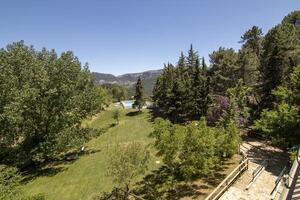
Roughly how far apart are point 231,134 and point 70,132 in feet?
69.3

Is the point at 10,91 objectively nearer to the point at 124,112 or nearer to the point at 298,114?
the point at 298,114

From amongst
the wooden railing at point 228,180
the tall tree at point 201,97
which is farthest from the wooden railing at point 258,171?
the tall tree at point 201,97

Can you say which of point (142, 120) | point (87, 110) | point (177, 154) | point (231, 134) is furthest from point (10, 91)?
point (142, 120)

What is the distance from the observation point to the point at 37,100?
31.9 m

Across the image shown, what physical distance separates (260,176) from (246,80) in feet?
99.3

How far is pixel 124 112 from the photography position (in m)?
64.8

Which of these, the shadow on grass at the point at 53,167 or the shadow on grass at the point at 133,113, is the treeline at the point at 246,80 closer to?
the shadow on grass at the point at 133,113

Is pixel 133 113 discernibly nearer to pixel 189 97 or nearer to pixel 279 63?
pixel 189 97

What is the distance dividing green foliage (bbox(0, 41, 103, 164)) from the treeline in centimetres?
1787

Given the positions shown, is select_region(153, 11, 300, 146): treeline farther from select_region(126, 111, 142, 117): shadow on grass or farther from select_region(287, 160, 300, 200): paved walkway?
select_region(287, 160, 300, 200): paved walkway

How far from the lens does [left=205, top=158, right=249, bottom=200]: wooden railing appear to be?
55.0ft

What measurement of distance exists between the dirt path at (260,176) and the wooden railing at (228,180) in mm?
280

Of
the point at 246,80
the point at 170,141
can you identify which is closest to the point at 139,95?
the point at 246,80

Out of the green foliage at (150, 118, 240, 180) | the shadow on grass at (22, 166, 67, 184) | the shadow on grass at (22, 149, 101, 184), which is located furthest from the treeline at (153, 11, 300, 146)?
the shadow on grass at (22, 166, 67, 184)
